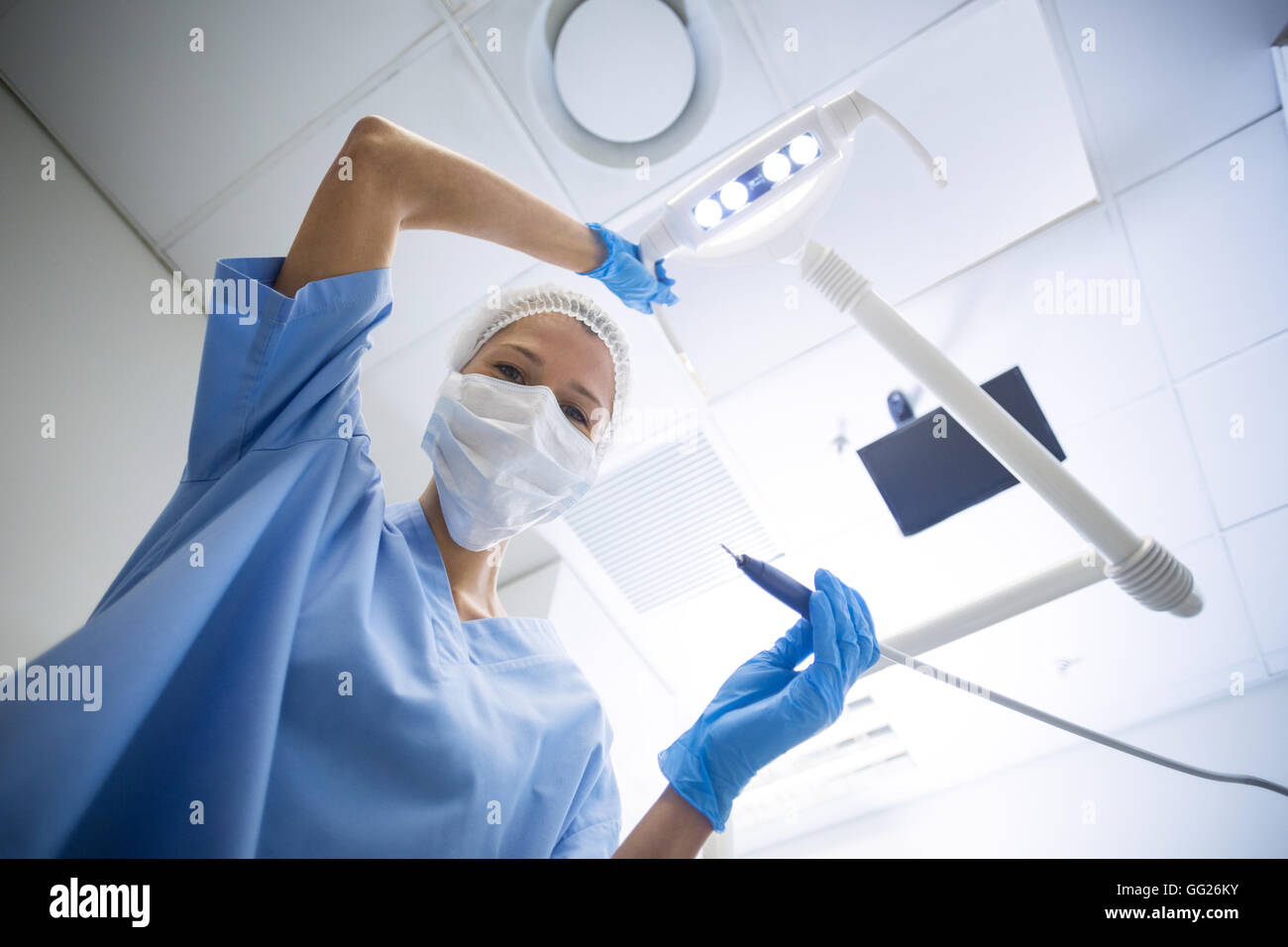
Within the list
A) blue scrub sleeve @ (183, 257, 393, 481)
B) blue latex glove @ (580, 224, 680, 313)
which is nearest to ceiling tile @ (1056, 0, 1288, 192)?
blue latex glove @ (580, 224, 680, 313)

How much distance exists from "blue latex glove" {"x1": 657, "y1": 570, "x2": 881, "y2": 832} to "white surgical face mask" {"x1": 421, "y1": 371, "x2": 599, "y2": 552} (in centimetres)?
41

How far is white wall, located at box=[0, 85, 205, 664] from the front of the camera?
4.47 ft

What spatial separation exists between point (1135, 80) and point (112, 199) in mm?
2274

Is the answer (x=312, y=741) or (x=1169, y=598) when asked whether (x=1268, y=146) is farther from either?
(x=312, y=741)

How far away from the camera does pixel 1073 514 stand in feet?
3.20

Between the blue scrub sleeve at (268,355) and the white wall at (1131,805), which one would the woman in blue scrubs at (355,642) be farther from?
the white wall at (1131,805)

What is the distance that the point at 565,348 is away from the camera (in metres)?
1.20

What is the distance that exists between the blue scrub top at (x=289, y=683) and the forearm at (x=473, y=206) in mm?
128

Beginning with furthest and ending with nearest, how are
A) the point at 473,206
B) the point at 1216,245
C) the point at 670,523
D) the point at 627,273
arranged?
the point at 670,523
the point at 1216,245
the point at 627,273
the point at 473,206

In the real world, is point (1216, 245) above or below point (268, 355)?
below

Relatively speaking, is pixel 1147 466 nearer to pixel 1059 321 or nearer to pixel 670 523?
pixel 1059 321

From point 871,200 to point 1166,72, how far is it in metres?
0.60

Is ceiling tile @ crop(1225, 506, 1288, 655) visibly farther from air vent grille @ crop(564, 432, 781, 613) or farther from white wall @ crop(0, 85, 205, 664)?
white wall @ crop(0, 85, 205, 664)

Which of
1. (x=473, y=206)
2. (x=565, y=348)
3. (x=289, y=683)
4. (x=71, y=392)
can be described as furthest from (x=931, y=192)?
(x=71, y=392)
